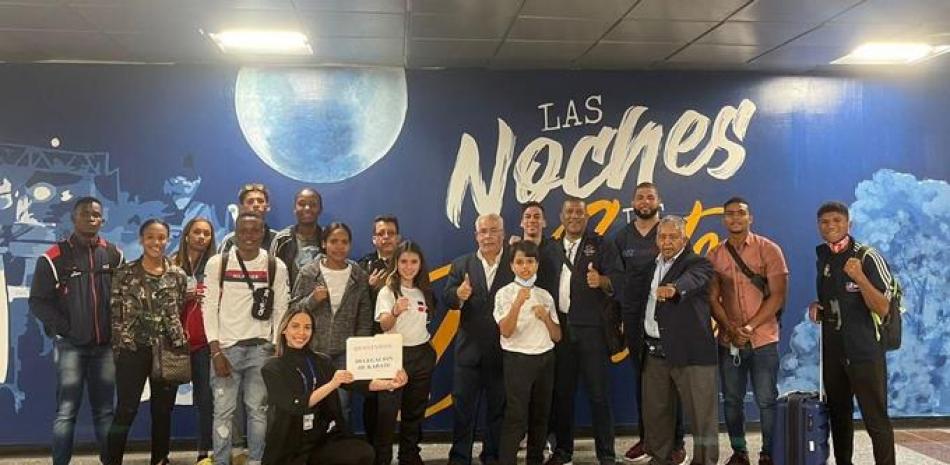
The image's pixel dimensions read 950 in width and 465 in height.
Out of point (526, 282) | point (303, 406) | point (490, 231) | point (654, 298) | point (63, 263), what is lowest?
point (303, 406)

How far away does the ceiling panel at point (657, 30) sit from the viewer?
14.7 feet

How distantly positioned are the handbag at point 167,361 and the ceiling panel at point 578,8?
279 centimetres

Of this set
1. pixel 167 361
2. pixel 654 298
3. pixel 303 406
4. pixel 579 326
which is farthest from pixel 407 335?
pixel 654 298

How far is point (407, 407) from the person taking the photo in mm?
4430

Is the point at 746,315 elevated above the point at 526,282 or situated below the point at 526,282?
below

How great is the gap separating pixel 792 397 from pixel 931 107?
306 centimetres

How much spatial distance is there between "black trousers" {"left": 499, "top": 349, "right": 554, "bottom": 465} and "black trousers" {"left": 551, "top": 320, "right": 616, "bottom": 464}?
11.6 inches

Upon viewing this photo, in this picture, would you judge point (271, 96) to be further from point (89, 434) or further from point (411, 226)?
point (89, 434)

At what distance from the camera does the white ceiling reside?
13.5 feet

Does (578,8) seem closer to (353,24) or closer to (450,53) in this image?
(450,53)

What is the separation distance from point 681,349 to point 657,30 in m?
2.02

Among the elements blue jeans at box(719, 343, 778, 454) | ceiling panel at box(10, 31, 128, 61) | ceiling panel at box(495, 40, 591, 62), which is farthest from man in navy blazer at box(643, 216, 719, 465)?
ceiling panel at box(10, 31, 128, 61)

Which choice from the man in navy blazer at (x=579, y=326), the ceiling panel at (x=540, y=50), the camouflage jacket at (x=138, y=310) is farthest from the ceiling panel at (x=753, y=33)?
the camouflage jacket at (x=138, y=310)

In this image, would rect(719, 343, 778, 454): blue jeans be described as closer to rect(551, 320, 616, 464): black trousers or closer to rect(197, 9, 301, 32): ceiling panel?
rect(551, 320, 616, 464): black trousers
